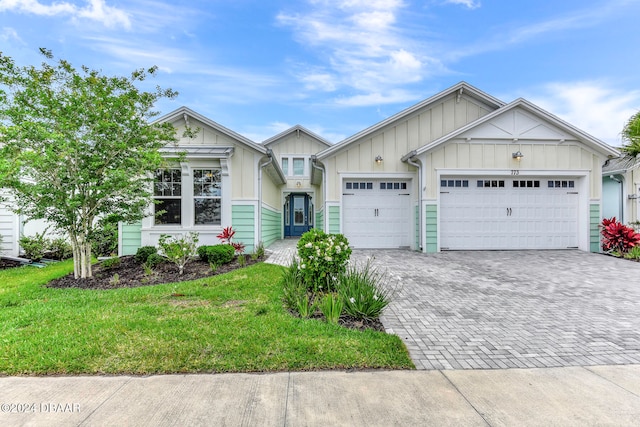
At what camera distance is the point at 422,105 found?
10422 millimetres

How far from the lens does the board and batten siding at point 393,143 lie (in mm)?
9984

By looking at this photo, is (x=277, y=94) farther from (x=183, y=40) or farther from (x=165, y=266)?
(x=165, y=266)

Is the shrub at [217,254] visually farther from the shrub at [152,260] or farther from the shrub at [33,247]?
the shrub at [33,247]

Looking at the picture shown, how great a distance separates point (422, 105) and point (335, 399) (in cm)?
1025

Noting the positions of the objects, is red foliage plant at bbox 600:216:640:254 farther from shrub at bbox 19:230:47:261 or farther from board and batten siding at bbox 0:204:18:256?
board and batten siding at bbox 0:204:18:256

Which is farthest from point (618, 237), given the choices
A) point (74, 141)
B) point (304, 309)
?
point (74, 141)

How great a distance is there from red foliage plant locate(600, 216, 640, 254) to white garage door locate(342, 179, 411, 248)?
5.90 meters

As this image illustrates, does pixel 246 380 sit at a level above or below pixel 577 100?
below

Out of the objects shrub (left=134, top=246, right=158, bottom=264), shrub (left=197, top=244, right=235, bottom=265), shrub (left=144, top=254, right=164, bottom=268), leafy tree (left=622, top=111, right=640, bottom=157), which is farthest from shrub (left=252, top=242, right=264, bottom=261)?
leafy tree (left=622, top=111, right=640, bottom=157)

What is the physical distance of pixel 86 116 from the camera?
5891 mm

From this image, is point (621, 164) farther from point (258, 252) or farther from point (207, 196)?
point (207, 196)

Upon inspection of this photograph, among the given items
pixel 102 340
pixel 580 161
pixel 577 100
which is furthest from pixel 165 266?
pixel 577 100

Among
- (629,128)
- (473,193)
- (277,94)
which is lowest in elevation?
(473,193)

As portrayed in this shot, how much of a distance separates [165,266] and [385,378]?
6.47 metres
